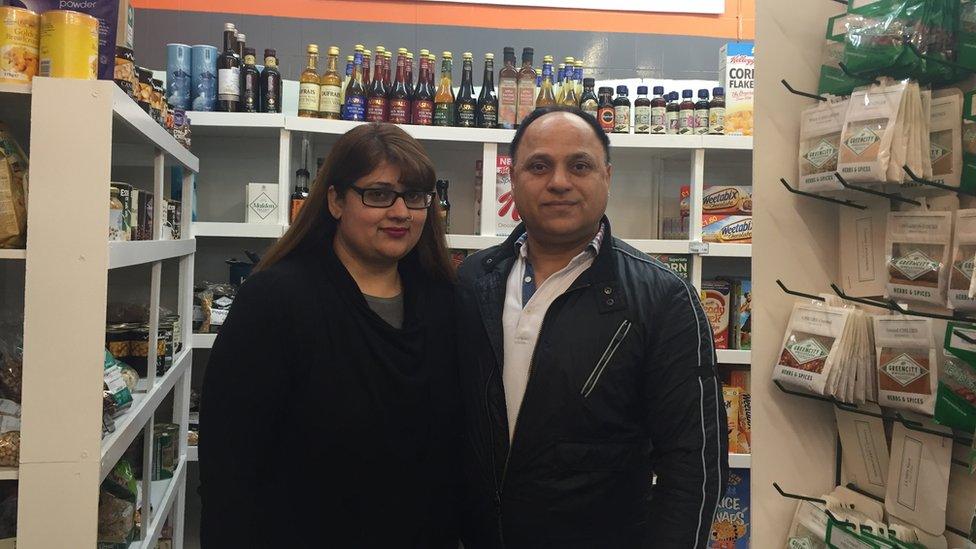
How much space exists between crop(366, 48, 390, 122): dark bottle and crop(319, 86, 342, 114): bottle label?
0.15 metres

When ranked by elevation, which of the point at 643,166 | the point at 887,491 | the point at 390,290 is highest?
the point at 643,166

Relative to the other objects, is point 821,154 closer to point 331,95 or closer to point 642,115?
point 642,115

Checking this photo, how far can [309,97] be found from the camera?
351 cm

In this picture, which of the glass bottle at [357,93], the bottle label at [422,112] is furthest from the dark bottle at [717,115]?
the glass bottle at [357,93]

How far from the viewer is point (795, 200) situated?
6.27 ft

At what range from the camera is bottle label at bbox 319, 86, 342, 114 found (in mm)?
3516

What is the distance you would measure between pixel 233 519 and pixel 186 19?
3.60m

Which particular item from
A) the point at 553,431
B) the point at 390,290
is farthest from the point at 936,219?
the point at 390,290

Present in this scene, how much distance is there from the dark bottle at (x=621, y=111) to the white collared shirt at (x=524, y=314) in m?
1.96

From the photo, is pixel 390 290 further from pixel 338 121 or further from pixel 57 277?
pixel 338 121

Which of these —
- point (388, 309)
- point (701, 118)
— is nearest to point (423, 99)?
point (701, 118)

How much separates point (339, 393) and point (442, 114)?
2.17 m

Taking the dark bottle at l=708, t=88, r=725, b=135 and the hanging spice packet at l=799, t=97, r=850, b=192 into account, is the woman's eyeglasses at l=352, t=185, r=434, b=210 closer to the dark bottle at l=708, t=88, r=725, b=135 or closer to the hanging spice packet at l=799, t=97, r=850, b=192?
the hanging spice packet at l=799, t=97, r=850, b=192

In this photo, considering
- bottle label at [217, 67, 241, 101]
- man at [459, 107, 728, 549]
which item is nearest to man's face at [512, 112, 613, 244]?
man at [459, 107, 728, 549]
